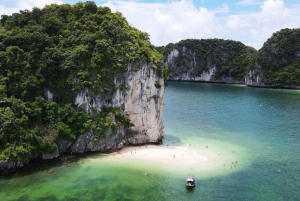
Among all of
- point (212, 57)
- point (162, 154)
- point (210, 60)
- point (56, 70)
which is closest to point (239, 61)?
point (212, 57)

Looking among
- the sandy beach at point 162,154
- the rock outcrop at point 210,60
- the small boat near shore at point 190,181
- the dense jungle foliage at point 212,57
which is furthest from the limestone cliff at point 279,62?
the small boat near shore at point 190,181

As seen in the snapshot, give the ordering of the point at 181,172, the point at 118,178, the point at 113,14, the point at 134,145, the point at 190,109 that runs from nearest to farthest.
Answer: the point at 118,178 → the point at 181,172 → the point at 134,145 → the point at 113,14 → the point at 190,109

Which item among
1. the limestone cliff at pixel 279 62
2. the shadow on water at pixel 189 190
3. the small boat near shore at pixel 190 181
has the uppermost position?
the limestone cliff at pixel 279 62

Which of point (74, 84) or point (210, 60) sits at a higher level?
point (210, 60)

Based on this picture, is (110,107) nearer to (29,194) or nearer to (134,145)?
(134,145)

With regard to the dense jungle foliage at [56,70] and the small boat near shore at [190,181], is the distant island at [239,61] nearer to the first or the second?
the dense jungle foliage at [56,70]

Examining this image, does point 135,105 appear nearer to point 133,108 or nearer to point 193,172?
point 133,108

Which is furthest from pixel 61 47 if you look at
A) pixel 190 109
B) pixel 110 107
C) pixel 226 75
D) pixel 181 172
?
pixel 226 75
